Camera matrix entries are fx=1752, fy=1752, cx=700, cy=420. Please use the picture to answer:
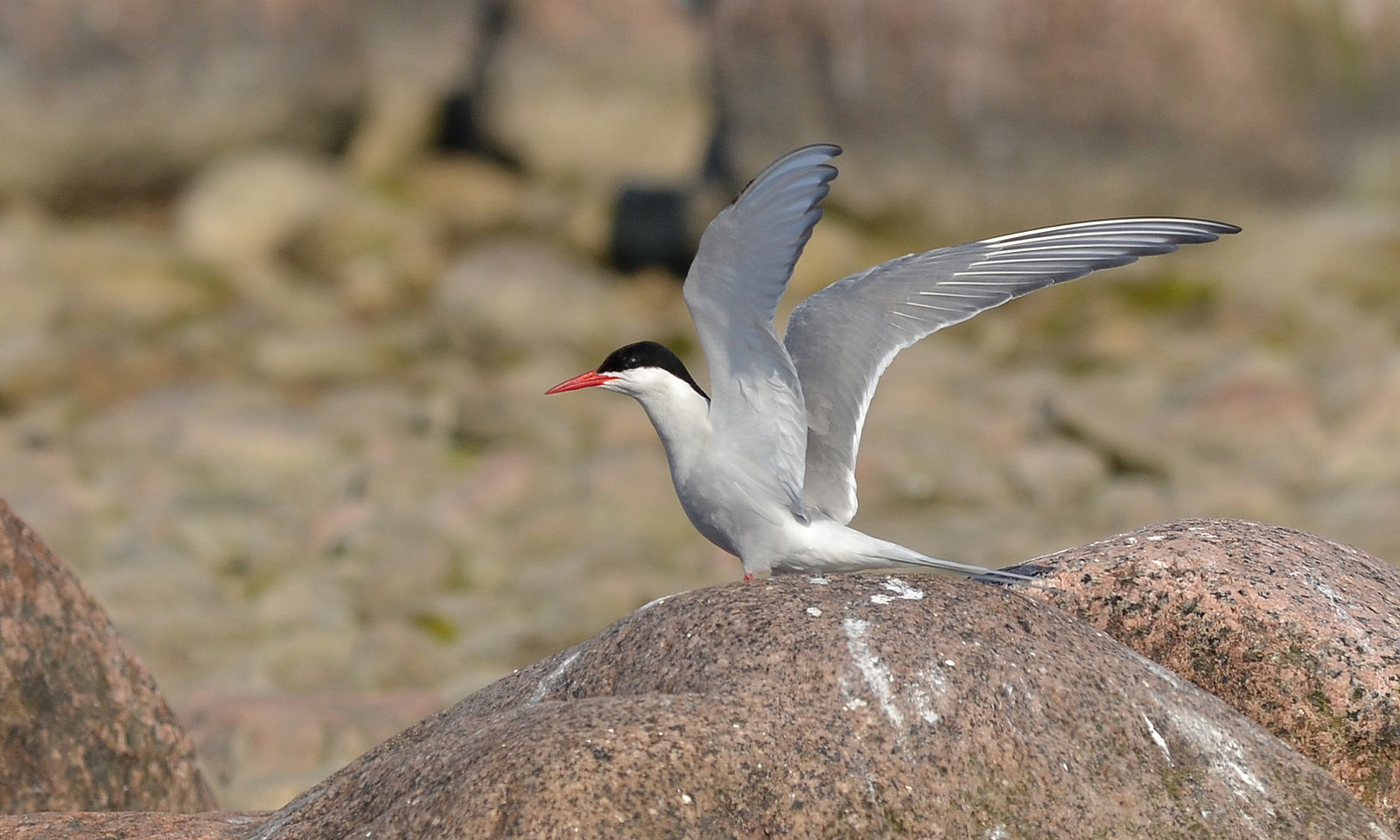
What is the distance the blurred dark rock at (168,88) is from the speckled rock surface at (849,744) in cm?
1636

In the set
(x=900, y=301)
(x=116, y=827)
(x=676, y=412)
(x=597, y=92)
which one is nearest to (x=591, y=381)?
(x=676, y=412)

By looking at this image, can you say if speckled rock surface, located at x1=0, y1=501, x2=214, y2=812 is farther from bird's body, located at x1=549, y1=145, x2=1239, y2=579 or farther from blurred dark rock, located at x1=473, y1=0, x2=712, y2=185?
blurred dark rock, located at x1=473, y1=0, x2=712, y2=185

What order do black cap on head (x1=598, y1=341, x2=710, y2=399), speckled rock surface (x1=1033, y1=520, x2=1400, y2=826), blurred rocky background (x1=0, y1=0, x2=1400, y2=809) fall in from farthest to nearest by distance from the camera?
1. blurred rocky background (x1=0, y1=0, x2=1400, y2=809)
2. black cap on head (x1=598, y1=341, x2=710, y2=399)
3. speckled rock surface (x1=1033, y1=520, x2=1400, y2=826)

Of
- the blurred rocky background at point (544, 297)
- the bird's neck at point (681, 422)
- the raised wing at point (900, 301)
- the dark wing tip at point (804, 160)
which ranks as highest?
the dark wing tip at point (804, 160)

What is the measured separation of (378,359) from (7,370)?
3.43m

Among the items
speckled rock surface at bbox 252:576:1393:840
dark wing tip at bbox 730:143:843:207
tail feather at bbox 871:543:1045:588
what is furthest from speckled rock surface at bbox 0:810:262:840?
dark wing tip at bbox 730:143:843:207

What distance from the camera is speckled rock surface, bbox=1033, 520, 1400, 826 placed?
17.6 feet

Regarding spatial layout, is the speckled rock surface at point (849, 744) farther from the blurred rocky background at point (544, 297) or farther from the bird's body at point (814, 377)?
the blurred rocky background at point (544, 297)

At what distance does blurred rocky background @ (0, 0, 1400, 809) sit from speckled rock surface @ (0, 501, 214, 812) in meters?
2.35

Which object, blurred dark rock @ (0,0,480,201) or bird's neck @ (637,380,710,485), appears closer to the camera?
bird's neck @ (637,380,710,485)

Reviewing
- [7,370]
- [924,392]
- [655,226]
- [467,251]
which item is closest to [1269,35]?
[924,392]

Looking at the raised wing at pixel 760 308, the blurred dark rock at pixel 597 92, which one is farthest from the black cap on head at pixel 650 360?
the blurred dark rock at pixel 597 92

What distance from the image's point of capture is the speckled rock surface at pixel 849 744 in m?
4.39

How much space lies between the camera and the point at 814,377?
621 centimetres
